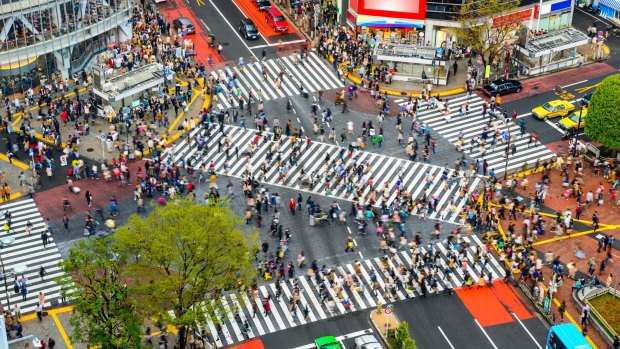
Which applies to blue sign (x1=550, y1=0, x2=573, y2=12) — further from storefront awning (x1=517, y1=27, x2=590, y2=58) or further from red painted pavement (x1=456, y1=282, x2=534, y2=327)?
red painted pavement (x1=456, y1=282, x2=534, y2=327)

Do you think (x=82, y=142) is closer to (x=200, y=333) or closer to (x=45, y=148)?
(x=45, y=148)

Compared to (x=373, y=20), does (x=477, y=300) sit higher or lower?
lower

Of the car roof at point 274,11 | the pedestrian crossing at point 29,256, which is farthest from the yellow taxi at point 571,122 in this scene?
the pedestrian crossing at point 29,256

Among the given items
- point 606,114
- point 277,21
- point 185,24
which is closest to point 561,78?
point 606,114

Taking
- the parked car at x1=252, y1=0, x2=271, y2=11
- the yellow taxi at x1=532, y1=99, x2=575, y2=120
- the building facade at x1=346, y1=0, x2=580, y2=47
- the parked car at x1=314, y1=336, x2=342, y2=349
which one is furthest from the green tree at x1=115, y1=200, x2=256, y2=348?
the parked car at x1=252, y1=0, x2=271, y2=11

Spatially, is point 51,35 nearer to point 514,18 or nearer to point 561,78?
point 514,18

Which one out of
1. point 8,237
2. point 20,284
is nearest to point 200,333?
point 20,284

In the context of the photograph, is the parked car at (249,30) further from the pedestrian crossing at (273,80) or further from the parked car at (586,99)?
the parked car at (586,99)
